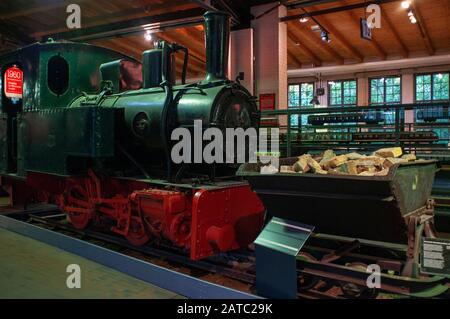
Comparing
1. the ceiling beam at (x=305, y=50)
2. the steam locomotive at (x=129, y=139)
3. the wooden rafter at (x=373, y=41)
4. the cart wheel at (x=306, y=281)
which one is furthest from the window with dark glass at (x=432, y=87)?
the cart wheel at (x=306, y=281)

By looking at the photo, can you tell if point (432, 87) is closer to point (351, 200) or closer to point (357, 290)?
point (357, 290)

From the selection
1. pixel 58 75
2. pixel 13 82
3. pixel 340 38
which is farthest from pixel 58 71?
pixel 340 38

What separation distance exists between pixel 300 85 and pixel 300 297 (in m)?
18.1

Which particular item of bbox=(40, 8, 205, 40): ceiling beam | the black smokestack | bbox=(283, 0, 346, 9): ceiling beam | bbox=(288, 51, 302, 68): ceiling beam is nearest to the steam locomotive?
the black smokestack

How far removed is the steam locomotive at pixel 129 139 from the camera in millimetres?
4039

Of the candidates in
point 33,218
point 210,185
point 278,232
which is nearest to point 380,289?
point 278,232

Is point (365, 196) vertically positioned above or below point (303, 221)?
above

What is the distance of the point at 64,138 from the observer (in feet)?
16.4

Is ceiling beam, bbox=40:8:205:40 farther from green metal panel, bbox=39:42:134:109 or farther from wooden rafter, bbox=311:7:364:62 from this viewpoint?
green metal panel, bbox=39:42:134:109

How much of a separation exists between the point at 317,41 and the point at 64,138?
1152cm

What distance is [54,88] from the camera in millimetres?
5801

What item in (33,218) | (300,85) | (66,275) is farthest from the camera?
(300,85)

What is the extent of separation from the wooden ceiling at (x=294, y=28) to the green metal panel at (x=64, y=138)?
540 cm
